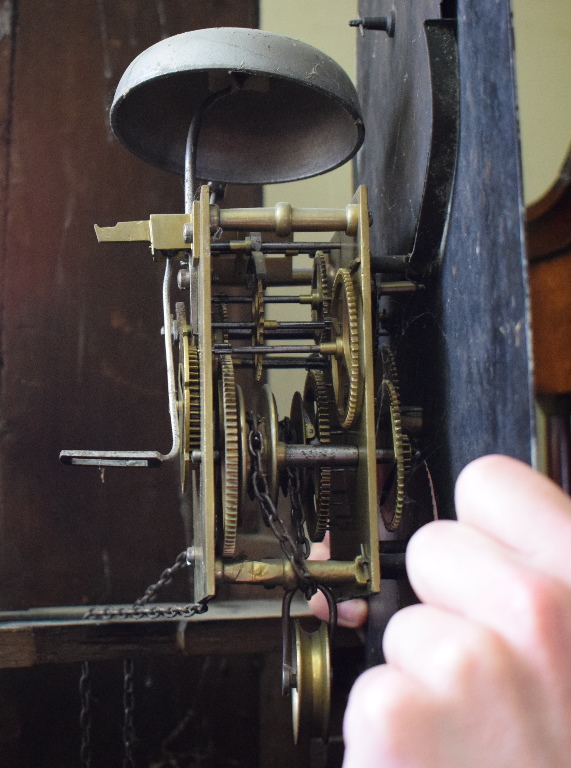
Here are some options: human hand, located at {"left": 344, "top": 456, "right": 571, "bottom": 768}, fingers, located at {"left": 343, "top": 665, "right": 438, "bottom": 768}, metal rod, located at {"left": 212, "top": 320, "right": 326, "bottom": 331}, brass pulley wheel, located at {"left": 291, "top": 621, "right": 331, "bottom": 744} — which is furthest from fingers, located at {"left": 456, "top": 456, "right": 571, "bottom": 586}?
metal rod, located at {"left": 212, "top": 320, "right": 326, "bottom": 331}

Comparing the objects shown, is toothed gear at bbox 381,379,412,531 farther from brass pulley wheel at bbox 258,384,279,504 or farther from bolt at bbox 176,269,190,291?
bolt at bbox 176,269,190,291

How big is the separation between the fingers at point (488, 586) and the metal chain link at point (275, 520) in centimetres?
31

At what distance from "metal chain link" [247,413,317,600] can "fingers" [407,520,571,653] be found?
309mm

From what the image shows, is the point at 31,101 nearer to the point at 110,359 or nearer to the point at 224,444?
the point at 110,359

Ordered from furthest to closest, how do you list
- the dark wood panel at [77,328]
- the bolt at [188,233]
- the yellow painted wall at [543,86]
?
the dark wood panel at [77,328] → the bolt at [188,233] → the yellow painted wall at [543,86]

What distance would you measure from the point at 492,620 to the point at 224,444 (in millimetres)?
446

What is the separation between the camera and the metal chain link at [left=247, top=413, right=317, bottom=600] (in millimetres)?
888

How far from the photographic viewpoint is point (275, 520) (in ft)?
2.91

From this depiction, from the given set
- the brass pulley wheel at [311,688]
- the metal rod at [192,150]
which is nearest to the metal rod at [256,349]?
the metal rod at [192,150]

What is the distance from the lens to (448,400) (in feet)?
3.07

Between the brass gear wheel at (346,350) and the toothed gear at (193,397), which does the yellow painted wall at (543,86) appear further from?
the toothed gear at (193,397)

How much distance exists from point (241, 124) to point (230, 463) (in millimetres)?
688

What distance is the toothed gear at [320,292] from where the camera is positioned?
3.60 feet

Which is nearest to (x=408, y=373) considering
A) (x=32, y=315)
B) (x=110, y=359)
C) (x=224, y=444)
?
(x=224, y=444)
